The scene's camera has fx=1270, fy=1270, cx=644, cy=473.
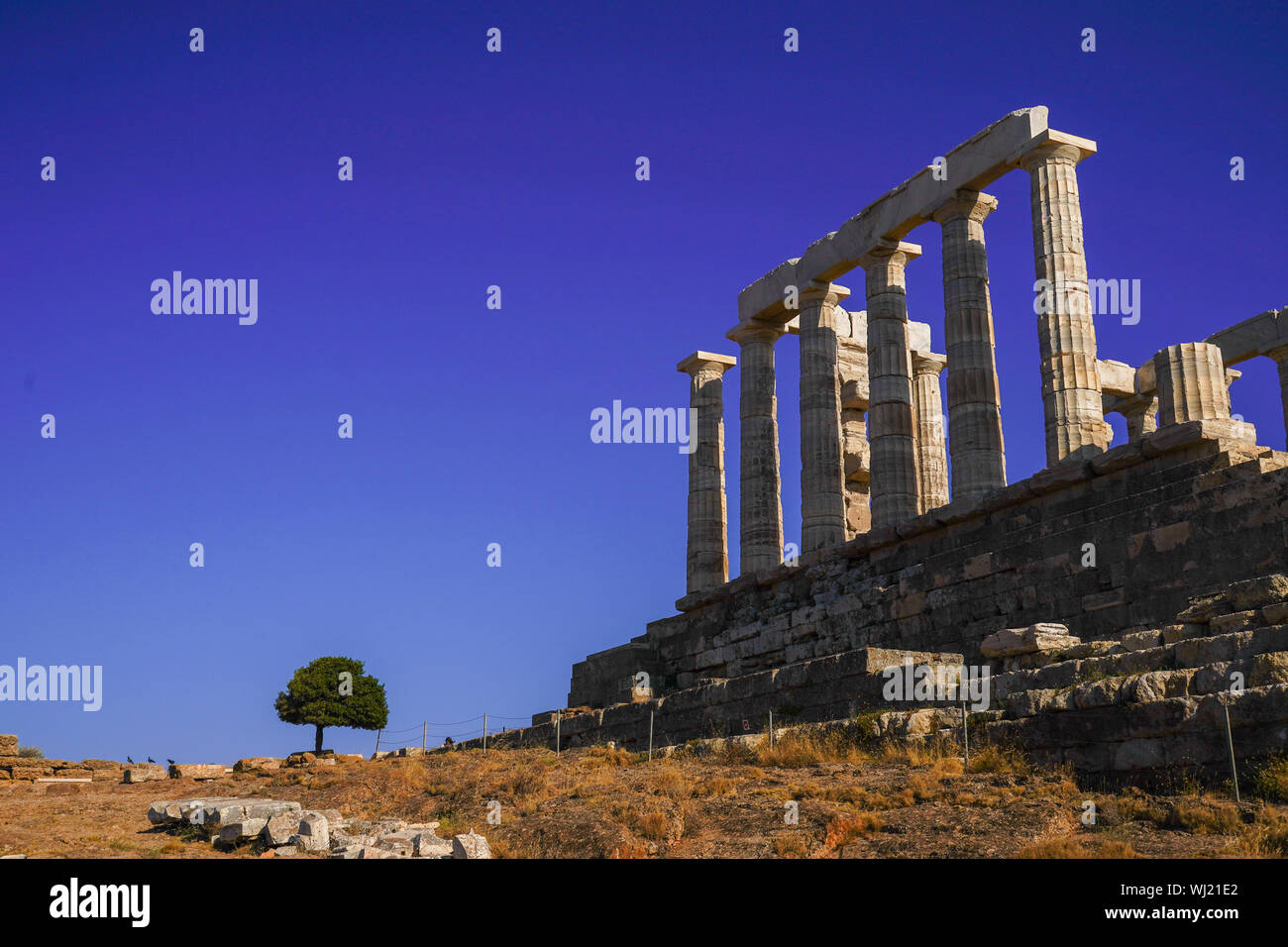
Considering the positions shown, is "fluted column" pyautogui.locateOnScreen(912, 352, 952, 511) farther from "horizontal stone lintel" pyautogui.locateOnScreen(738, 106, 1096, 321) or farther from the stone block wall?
the stone block wall

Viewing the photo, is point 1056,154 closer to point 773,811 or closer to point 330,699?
point 773,811

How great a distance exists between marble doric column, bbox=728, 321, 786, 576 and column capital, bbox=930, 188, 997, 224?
24.9ft

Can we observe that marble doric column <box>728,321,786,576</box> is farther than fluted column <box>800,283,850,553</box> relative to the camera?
Yes

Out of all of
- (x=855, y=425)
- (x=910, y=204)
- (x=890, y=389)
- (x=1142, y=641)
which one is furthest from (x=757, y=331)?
(x=1142, y=641)

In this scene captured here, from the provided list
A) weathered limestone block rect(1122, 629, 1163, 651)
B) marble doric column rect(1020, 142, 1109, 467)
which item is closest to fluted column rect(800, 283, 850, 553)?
marble doric column rect(1020, 142, 1109, 467)

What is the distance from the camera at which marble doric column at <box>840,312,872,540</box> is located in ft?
125

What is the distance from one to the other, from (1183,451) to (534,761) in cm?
1257

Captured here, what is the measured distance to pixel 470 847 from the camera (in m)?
13.4

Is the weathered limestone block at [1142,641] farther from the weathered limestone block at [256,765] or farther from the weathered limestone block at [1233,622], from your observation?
the weathered limestone block at [256,765]

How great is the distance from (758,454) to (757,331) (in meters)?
3.71

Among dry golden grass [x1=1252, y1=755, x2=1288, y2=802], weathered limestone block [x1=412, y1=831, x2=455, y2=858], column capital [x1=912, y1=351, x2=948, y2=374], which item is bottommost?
weathered limestone block [x1=412, y1=831, x2=455, y2=858]

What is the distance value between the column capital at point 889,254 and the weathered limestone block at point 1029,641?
15.1 metres
